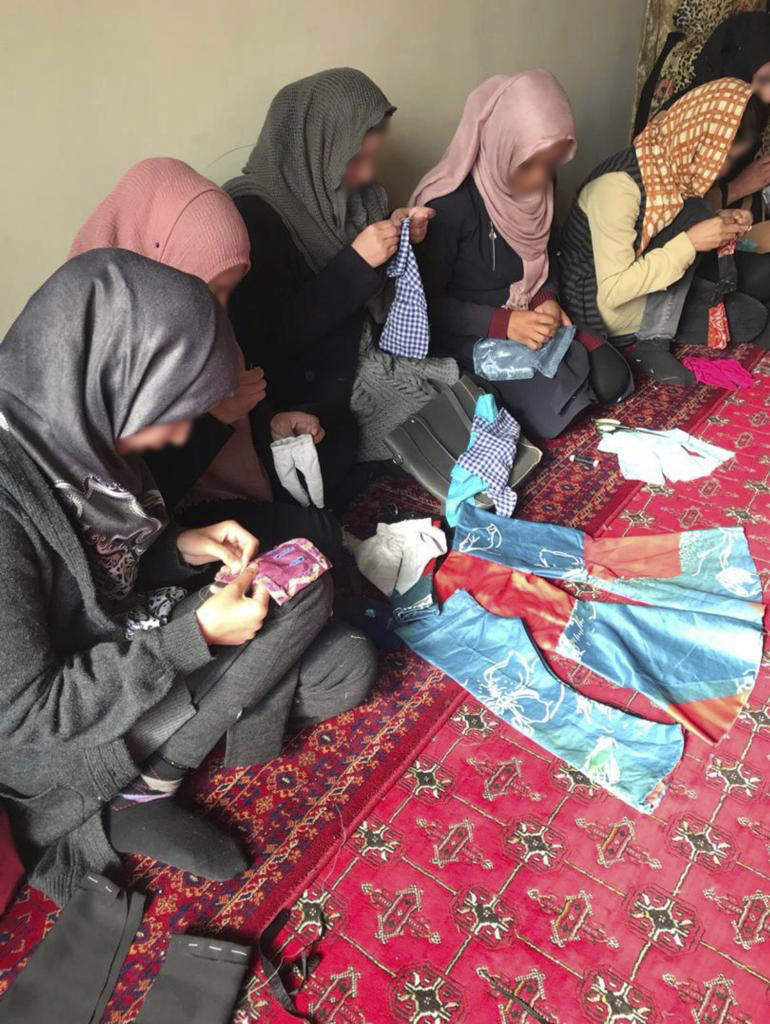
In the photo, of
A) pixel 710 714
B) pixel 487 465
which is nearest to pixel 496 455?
pixel 487 465

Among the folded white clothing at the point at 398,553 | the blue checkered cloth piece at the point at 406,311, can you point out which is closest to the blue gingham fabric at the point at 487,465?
the folded white clothing at the point at 398,553

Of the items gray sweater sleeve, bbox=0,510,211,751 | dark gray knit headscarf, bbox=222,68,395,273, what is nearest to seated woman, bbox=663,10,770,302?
dark gray knit headscarf, bbox=222,68,395,273

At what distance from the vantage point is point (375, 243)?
182 cm

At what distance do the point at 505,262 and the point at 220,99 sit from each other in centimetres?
98

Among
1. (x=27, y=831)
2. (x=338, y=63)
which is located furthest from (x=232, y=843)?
(x=338, y=63)

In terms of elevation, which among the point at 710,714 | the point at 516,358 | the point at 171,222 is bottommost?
the point at 710,714

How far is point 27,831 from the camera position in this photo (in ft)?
3.86

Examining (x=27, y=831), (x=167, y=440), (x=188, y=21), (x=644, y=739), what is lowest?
(x=644, y=739)

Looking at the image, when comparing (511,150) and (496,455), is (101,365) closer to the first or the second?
(496,455)

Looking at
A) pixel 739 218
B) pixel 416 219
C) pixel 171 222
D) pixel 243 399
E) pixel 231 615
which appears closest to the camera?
pixel 231 615

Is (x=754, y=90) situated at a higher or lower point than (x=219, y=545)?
higher

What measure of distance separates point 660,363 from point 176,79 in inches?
68.9

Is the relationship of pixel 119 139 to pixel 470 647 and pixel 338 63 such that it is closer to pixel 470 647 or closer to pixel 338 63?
pixel 338 63

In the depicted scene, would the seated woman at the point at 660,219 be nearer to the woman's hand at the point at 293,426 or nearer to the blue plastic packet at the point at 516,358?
the blue plastic packet at the point at 516,358
